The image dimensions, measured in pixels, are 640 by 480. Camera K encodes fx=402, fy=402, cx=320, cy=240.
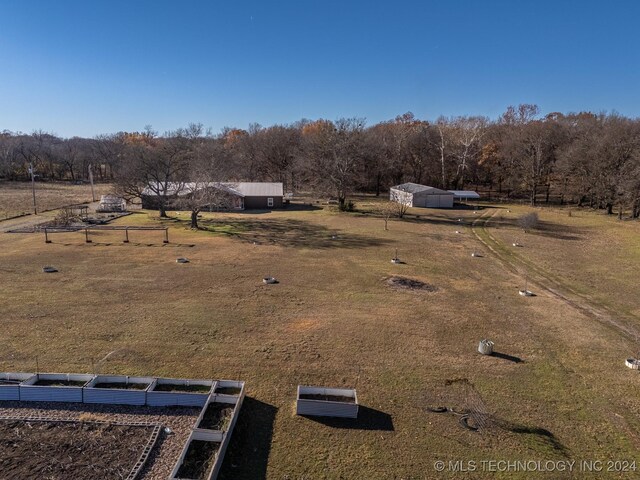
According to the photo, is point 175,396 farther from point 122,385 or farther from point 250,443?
point 250,443

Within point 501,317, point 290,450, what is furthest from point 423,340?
point 290,450

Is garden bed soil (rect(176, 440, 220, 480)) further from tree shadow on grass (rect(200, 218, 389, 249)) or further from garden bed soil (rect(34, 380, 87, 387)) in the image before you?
tree shadow on grass (rect(200, 218, 389, 249))

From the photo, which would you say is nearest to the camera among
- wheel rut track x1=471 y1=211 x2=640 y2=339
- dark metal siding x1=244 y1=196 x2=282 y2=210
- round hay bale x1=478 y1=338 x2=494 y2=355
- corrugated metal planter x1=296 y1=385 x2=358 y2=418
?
corrugated metal planter x1=296 y1=385 x2=358 y2=418

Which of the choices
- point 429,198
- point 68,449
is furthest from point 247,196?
point 68,449

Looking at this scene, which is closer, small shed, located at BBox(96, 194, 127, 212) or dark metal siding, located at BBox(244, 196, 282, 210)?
small shed, located at BBox(96, 194, 127, 212)

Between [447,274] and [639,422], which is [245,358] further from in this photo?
[447,274]

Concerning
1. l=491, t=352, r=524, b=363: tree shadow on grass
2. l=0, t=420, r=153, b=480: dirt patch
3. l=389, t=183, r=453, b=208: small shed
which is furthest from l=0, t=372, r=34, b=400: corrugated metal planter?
l=389, t=183, r=453, b=208: small shed
